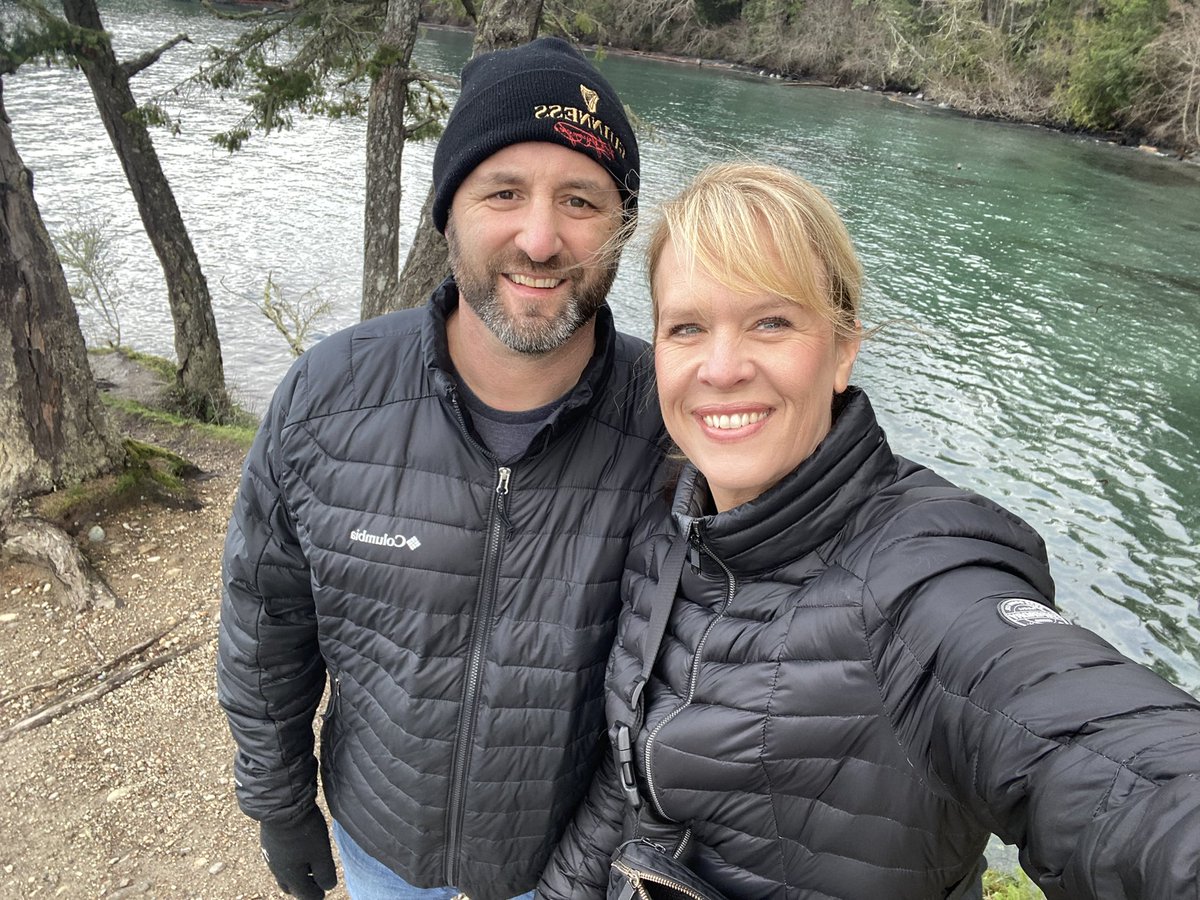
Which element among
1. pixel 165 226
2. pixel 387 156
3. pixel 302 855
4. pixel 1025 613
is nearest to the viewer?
pixel 1025 613

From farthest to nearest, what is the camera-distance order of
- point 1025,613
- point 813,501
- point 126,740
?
point 126,740 < point 813,501 < point 1025,613

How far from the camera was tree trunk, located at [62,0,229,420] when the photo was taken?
8.38 meters

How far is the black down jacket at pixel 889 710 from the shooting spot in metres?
1.08

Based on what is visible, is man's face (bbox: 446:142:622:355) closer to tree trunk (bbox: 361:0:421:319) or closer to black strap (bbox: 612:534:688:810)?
black strap (bbox: 612:534:688:810)

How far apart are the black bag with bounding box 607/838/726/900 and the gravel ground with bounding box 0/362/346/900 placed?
108 inches

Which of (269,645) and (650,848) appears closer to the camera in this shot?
(650,848)

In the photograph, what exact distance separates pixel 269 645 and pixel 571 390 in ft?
3.53

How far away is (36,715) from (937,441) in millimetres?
11540

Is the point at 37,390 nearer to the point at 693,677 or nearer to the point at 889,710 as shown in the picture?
the point at 693,677

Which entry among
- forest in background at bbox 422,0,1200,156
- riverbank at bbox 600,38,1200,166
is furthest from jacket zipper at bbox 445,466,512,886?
forest in background at bbox 422,0,1200,156

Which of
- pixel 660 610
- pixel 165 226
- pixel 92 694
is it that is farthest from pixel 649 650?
pixel 165 226

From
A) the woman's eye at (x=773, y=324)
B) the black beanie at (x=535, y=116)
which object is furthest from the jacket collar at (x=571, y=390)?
the woman's eye at (x=773, y=324)

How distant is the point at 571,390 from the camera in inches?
79.2

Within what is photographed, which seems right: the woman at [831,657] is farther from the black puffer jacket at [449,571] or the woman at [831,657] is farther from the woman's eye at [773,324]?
the black puffer jacket at [449,571]
